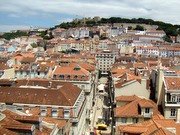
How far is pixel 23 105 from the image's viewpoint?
195 feet

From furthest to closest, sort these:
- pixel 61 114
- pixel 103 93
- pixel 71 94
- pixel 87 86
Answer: pixel 103 93, pixel 87 86, pixel 71 94, pixel 61 114

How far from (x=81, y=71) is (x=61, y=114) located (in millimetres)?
34670

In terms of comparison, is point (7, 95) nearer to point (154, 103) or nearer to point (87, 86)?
point (154, 103)

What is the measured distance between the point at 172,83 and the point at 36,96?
753 inches

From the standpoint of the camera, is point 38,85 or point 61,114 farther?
point 38,85

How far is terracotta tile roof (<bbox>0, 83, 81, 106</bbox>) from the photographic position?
59688 mm

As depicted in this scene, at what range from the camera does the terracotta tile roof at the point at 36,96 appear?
59.7 metres

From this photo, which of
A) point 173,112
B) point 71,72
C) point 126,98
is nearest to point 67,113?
point 126,98

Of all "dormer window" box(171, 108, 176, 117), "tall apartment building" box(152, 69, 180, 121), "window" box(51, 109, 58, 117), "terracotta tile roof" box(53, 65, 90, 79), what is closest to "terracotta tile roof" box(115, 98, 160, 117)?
"tall apartment building" box(152, 69, 180, 121)

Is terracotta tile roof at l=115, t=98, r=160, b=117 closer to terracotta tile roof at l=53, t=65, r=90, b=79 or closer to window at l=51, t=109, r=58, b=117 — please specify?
window at l=51, t=109, r=58, b=117

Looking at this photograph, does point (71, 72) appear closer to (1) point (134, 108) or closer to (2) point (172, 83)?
(1) point (134, 108)

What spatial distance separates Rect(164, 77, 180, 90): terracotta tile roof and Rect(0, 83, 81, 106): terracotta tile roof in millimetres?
13468

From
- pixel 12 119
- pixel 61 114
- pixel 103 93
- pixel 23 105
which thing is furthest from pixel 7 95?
pixel 103 93

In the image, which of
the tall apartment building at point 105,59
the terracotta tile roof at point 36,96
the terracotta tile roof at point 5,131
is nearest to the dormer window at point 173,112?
the terracotta tile roof at point 36,96
